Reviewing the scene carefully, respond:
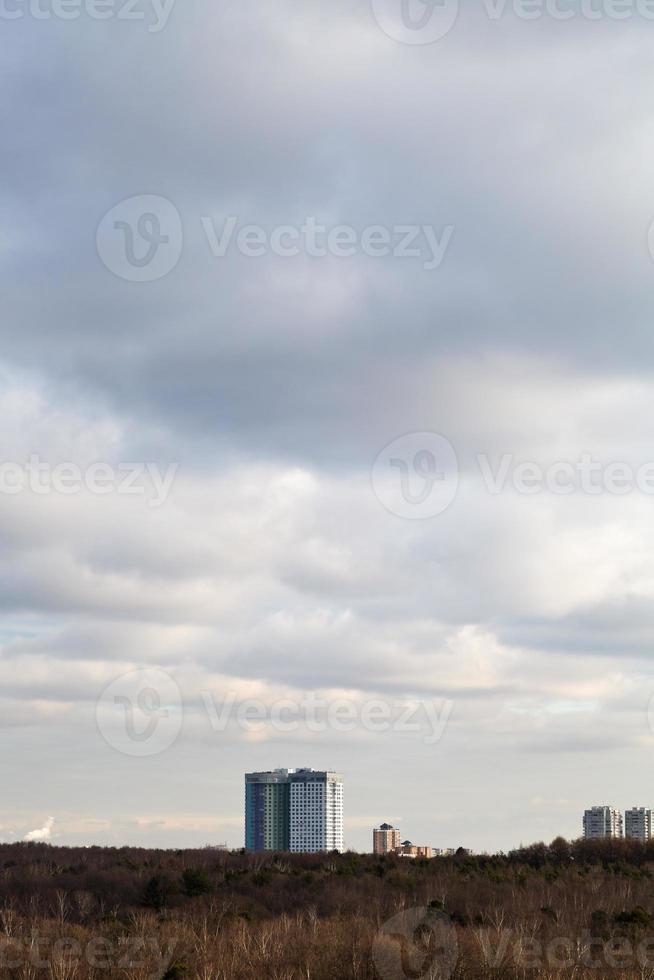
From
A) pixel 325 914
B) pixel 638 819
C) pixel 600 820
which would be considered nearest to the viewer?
pixel 325 914

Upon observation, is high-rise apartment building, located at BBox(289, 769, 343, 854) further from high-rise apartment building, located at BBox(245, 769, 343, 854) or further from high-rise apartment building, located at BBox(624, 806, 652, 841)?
high-rise apartment building, located at BBox(624, 806, 652, 841)

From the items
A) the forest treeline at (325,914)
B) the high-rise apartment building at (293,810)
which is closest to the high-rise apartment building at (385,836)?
the high-rise apartment building at (293,810)

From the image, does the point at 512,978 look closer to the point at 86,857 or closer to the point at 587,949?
the point at 587,949

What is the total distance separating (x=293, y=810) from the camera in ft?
468

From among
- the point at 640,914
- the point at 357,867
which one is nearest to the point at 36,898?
the point at 357,867

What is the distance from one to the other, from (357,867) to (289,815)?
87.4 meters

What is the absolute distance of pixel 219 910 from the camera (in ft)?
135

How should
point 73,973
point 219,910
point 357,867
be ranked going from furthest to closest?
1. point 357,867
2. point 219,910
3. point 73,973

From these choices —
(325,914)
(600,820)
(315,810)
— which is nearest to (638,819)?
(600,820)

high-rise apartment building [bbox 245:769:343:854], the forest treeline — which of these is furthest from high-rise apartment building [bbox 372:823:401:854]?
the forest treeline

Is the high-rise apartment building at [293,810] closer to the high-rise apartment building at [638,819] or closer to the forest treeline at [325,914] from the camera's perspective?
the high-rise apartment building at [638,819]

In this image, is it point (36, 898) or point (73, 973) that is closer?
point (73, 973)

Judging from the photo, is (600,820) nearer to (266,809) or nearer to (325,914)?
(266,809)

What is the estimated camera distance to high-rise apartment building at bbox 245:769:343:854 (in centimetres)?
13900
